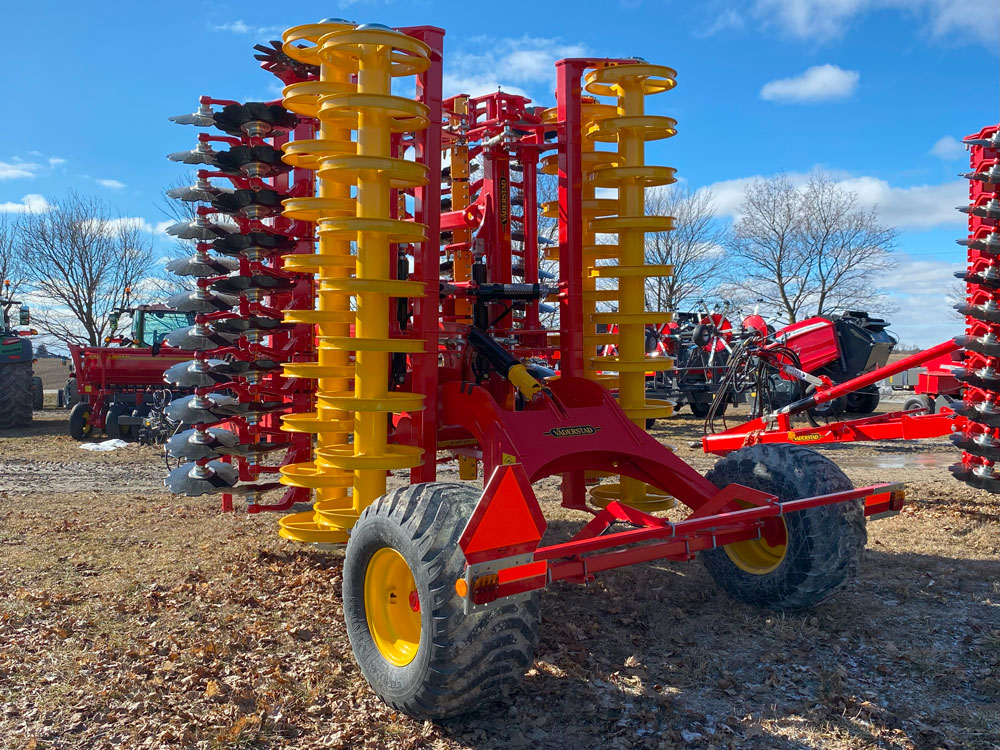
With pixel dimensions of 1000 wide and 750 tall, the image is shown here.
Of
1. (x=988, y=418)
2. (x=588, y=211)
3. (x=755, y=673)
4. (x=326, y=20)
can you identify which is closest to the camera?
(x=755, y=673)

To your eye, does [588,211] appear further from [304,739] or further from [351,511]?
[304,739]

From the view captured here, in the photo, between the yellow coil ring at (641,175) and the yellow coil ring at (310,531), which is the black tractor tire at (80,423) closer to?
the yellow coil ring at (310,531)

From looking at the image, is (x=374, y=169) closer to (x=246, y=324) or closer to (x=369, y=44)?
(x=369, y=44)

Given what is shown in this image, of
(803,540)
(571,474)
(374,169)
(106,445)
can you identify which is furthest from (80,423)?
(803,540)

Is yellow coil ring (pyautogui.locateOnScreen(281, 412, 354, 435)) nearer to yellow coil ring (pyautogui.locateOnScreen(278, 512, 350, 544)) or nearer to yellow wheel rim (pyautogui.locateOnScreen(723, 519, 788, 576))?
yellow coil ring (pyautogui.locateOnScreen(278, 512, 350, 544))

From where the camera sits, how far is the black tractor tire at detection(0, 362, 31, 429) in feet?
53.1

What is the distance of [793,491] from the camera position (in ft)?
14.7

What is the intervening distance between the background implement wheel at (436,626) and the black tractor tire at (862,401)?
14587 mm

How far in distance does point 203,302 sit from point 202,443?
100cm

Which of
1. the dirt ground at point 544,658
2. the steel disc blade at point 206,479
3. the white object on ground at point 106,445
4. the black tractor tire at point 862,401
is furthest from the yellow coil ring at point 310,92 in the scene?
the black tractor tire at point 862,401

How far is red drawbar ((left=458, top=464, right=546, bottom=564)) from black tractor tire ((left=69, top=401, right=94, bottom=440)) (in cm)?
1352

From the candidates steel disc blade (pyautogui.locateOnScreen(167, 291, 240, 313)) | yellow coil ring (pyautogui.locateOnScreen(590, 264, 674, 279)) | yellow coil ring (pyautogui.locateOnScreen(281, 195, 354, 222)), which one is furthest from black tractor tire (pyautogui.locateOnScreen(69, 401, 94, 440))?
yellow coil ring (pyautogui.locateOnScreen(590, 264, 674, 279))

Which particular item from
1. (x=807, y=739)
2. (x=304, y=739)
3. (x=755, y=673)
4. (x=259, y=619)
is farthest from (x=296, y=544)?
(x=807, y=739)

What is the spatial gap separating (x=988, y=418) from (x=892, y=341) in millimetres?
9560
